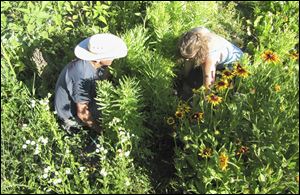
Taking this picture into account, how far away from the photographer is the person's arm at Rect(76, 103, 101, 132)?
11.2 feet

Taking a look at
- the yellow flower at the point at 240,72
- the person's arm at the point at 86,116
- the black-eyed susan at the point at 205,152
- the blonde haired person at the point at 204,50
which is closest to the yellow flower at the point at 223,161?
the black-eyed susan at the point at 205,152

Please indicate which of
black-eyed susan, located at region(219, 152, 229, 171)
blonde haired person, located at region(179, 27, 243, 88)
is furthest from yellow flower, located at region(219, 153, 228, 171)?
blonde haired person, located at region(179, 27, 243, 88)

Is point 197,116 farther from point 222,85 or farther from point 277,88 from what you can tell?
point 277,88

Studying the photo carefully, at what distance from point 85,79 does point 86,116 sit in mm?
347

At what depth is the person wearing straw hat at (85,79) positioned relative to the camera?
10.7ft

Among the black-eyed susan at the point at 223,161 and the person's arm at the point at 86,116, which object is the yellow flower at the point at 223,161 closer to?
the black-eyed susan at the point at 223,161

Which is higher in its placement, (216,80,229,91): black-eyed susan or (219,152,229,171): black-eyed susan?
(216,80,229,91): black-eyed susan

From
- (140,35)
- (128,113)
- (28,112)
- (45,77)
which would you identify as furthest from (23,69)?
(128,113)

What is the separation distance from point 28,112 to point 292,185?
2.13m

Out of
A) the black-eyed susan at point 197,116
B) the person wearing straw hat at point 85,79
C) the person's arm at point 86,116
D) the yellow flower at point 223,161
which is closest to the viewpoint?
the yellow flower at point 223,161

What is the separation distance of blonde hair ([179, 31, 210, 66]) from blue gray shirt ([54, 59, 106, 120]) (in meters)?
0.70

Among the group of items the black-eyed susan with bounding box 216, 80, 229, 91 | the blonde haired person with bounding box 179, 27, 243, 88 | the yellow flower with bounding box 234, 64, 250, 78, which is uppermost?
the yellow flower with bounding box 234, 64, 250, 78

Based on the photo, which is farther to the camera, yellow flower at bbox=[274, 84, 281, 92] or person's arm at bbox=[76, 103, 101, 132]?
person's arm at bbox=[76, 103, 101, 132]

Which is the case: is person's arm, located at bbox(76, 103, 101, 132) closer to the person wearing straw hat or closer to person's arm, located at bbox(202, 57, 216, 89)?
the person wearing straw hat
